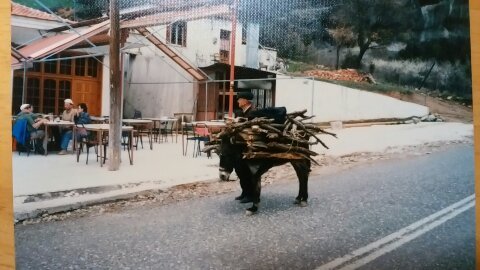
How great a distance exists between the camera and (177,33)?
179 cm

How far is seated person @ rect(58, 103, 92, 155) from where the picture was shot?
65.7 inches

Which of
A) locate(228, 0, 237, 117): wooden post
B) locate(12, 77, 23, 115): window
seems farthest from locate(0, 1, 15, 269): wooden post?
locate(228, 0, 237, 117): wooden post

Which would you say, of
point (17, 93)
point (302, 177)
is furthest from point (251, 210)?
point (17, 93)

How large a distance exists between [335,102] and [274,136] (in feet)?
1.15

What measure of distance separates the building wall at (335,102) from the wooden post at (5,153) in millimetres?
1115

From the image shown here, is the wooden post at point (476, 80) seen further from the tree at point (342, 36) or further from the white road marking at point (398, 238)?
the tree at point (342, 36)

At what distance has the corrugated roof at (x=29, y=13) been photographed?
152cm

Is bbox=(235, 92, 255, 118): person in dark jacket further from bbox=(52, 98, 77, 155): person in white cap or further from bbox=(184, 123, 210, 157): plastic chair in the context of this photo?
bbox=(52, 98, 77, 155): person in white cap

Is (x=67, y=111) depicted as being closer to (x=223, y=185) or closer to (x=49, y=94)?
(x=49, y=94)

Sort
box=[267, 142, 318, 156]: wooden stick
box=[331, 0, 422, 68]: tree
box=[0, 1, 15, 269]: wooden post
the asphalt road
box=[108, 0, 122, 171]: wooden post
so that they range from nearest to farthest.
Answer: box=[0, 1, 15, 269]: wooden post
the asphalt road
box=[108, 0, 122, 171]: wooden post
box=[331, 0, 422, 68]: tree
box=[267, 142, 318, 156]: wooden stick

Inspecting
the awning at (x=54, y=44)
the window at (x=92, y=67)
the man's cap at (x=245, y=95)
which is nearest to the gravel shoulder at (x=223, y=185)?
the man's cap at (x=245, y=95)

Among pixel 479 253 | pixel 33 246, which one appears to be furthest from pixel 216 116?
pixel 479 253

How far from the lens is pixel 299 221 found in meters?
1.90

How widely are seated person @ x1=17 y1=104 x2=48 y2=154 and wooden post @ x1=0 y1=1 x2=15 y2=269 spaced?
0.05 metres
